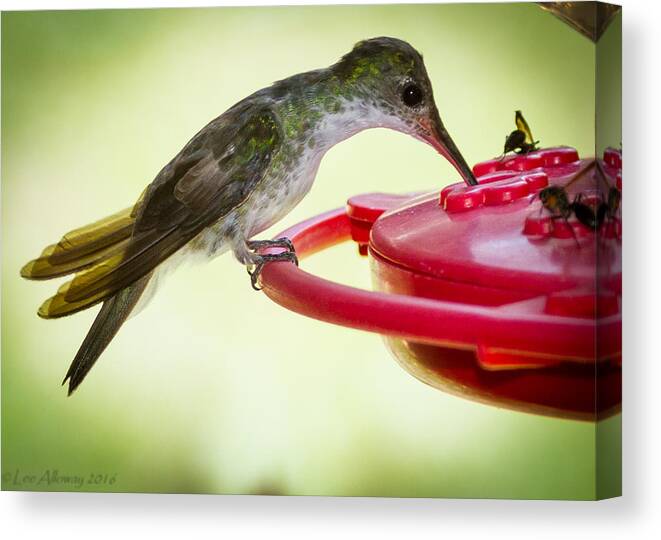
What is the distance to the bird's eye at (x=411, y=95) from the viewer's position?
217 centimetres

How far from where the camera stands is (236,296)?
2.31 metres

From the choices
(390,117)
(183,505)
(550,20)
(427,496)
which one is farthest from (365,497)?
(550,20)

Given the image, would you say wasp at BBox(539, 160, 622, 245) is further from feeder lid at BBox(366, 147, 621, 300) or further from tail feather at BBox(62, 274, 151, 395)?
tail feather at BBox(62, 274, 151, 395)

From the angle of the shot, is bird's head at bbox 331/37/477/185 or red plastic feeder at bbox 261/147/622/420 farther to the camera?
bird's head at bbox 331/37/477/185

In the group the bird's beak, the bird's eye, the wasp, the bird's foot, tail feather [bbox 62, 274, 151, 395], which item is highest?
the bird's eye

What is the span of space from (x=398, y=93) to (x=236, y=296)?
630 millimetres

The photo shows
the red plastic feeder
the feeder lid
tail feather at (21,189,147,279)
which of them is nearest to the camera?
the red plastic feeder

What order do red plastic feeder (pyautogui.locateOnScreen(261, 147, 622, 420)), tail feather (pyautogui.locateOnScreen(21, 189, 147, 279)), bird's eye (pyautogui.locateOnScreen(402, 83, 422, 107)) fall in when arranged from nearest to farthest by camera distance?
1. red plastic feeder (pyautogui.locateOnScreen(261, 147, 622, 420))
2. bird's eye (pyautogui.locateOnScreen(402, 83, 422, 107))
3. tail feather (pyautogui.locateOnScreen(21, 189, 147, 279))

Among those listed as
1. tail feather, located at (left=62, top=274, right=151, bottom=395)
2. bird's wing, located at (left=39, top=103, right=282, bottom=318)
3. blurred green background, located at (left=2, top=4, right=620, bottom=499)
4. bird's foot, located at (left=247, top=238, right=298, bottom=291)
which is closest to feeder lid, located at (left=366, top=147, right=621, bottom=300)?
blurred green background, located at (left=2, top=4, right=620, bottom=499)

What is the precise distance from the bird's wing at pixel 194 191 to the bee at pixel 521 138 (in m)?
0.55

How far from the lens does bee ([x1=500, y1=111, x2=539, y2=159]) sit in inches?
86.6

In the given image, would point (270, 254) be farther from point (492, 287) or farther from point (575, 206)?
point (575, 206)

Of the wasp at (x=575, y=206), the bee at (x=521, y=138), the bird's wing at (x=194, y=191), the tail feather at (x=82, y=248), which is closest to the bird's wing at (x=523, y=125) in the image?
the bee at (x=521, y=138)

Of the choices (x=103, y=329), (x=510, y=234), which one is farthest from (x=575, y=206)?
(x=103, y=329)
